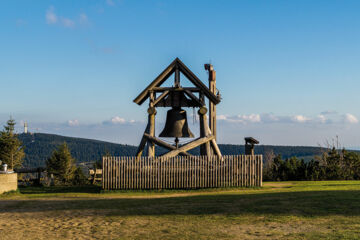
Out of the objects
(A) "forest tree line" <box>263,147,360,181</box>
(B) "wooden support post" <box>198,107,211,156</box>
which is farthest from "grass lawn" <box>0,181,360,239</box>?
(A) "forest tree line" <box>263,147,360,181</box>

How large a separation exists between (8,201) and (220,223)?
436 inches

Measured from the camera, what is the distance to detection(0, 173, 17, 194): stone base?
21125 mm

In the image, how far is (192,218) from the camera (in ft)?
39.2

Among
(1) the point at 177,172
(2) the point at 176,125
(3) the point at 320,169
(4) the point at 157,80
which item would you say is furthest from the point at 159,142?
(3) the point at 320,169

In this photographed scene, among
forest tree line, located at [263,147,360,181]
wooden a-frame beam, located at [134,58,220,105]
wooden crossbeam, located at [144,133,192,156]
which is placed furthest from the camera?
forest tree line, located at [263,147,360,181]

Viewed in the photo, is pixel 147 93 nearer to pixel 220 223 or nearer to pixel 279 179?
pixel 279 179

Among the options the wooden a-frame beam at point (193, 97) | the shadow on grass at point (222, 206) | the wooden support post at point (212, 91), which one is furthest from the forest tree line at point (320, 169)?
the shadow on grass at point (222, 206)

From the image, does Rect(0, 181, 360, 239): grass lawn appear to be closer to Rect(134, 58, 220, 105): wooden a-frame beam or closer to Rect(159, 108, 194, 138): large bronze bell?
Rect(159, 108, 194, 138): large bronze bell

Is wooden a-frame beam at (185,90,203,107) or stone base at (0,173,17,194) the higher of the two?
wooden a-frame beam at (185,90,203,107)

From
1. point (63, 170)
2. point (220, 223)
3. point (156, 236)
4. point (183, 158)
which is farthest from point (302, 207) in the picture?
point (63, 170)

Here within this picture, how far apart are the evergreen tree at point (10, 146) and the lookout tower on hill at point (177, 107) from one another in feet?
110

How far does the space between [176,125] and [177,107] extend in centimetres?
116

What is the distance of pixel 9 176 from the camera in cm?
2152

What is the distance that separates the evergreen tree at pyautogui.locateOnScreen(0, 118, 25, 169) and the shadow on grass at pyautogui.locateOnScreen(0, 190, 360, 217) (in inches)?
1425
